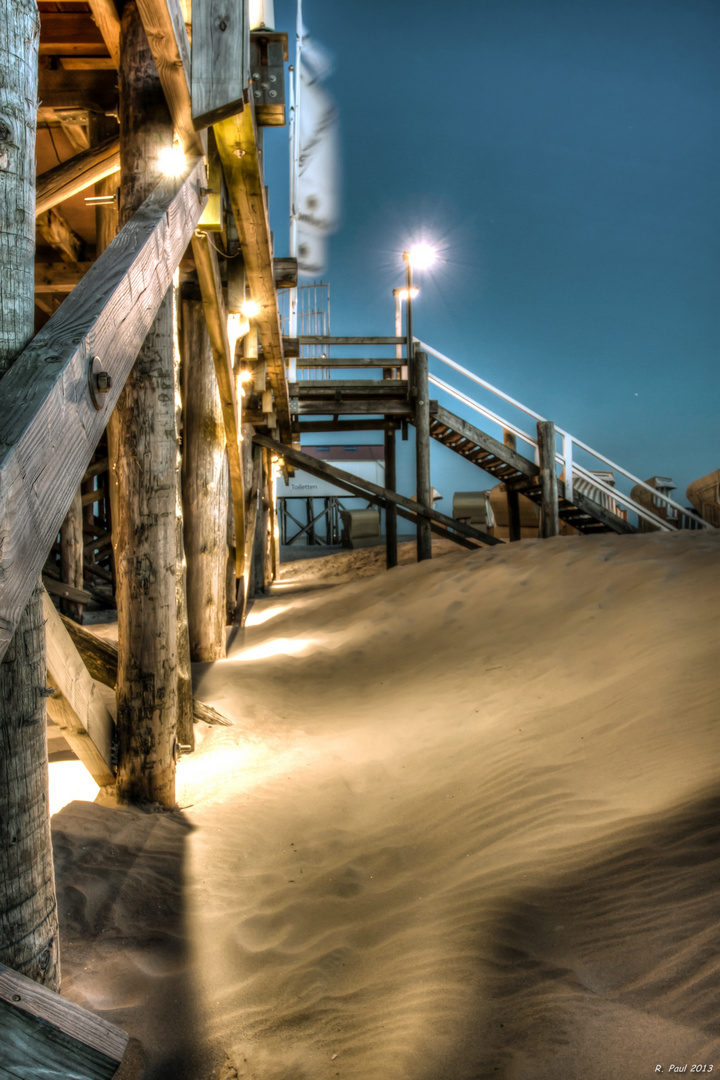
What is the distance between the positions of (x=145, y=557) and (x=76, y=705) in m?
0.81

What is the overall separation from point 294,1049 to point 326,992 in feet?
0.78

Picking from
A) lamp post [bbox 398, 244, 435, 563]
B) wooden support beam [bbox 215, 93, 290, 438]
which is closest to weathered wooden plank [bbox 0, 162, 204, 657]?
wooden support beam [bbox 215, 93, 290, 438]

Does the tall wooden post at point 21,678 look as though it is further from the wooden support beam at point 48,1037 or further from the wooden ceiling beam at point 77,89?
the wooden ceiling beam at point 77,89

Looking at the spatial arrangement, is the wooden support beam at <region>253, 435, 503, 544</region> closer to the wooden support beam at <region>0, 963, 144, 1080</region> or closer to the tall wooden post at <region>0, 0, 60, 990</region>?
the tall wooden post at <region>0, 0, 60, 990</region>

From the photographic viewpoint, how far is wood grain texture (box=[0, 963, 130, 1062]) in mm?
1331

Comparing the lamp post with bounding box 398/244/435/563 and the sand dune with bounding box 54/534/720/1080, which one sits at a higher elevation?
the lamp post with bounding box 398/244/435/563

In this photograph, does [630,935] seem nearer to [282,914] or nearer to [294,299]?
[282,914]

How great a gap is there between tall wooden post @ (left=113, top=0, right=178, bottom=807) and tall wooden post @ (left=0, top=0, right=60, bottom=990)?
5.20 feet

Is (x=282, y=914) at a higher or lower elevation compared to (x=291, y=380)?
lower

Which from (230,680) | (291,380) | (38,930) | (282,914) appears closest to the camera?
(38,930)

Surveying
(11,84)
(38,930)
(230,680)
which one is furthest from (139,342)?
(230,680)

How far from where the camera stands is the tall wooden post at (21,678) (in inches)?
56.4

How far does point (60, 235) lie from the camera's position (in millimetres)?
6629

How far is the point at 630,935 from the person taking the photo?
179cm
